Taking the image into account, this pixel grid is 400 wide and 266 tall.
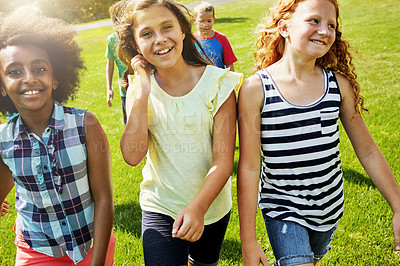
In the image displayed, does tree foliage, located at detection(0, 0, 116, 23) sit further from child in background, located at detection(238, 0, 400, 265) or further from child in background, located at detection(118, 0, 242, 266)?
child in background, located at detection(238, 0, 400, 265)

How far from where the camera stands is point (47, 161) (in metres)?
1.88

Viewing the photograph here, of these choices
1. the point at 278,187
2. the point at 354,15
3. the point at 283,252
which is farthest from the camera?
the point at 354,15

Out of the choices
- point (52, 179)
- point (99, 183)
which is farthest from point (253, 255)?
point (52, 179)

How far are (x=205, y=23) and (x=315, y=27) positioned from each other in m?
2.86

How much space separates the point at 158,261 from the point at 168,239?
0.12m

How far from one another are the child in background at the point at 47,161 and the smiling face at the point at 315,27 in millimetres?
1169

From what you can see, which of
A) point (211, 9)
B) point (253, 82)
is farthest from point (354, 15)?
point (253, 82)

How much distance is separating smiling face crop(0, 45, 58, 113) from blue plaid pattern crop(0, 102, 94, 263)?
0.13m

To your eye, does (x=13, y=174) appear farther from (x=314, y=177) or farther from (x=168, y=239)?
(x=314, y=177)

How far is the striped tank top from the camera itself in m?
1.90

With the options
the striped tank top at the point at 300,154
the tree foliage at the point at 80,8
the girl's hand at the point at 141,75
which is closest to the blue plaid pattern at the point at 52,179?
the girl's hand at the point at 141,75

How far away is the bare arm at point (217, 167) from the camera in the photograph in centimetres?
168

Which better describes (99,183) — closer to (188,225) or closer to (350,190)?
(188,225)

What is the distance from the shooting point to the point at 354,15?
696 inches
